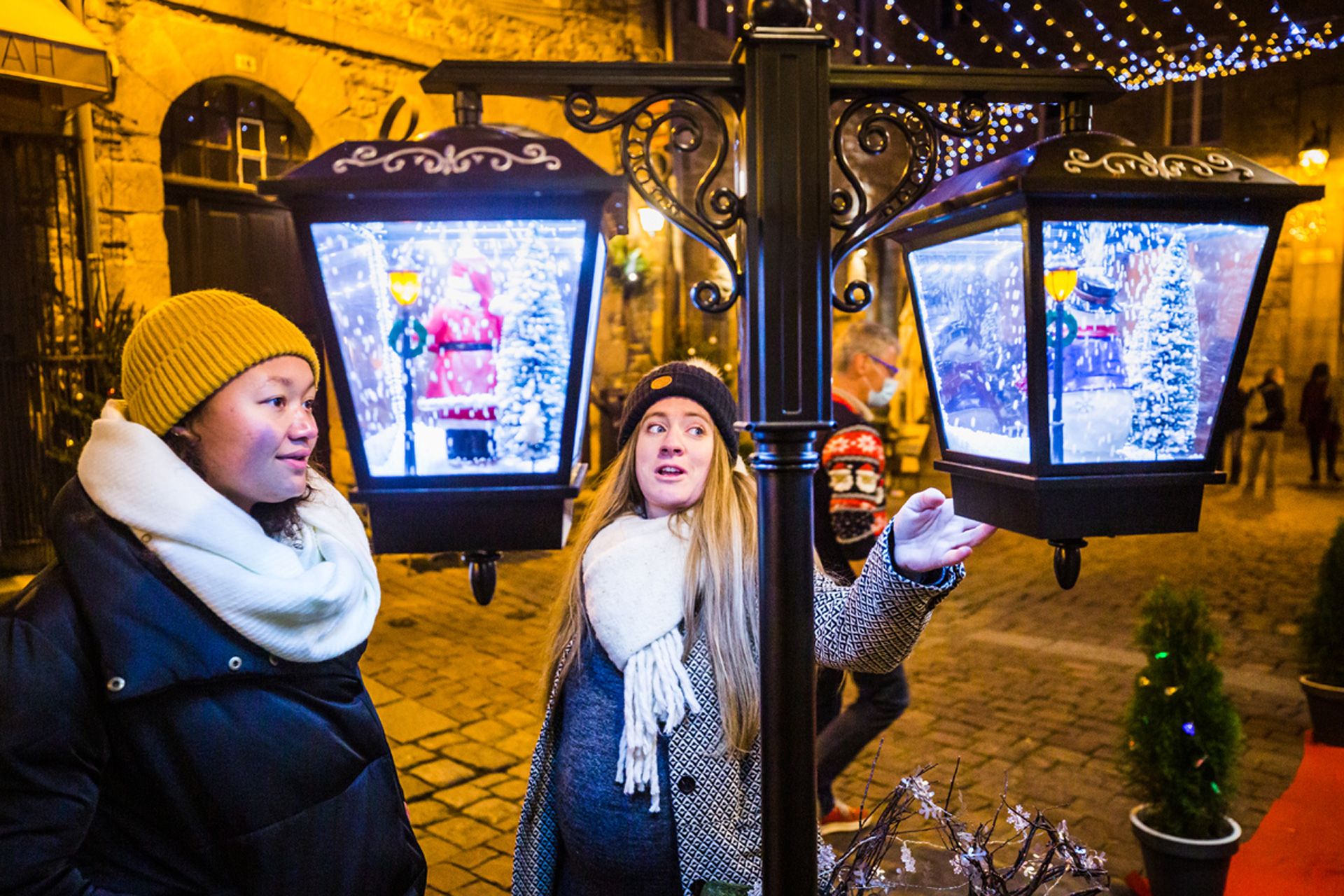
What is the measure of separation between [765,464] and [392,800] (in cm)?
106

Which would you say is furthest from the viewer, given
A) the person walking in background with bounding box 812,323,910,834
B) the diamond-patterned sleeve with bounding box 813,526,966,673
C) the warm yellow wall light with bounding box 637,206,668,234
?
Answer: the warm yellow wall light with bounding box 637,206,668,234

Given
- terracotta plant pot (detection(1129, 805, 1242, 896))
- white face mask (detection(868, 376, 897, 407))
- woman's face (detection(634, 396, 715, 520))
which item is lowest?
terracotta plant pot (detection(1129, 805, 1242, 896))

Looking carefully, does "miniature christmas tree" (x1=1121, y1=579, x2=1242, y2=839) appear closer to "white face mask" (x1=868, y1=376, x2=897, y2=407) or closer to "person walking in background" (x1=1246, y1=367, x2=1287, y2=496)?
"white face mask" (x1=868, y1=376, x2=897, y2=407)

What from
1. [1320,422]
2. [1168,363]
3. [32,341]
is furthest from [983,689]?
[1320,422]

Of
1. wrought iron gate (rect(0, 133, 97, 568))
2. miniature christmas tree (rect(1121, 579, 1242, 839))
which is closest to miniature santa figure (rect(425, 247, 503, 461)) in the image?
miniature christmas tree (rect(1121, 579, 1242, 839))

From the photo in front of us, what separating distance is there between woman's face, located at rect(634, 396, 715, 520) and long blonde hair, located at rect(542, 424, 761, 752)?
0.10ft

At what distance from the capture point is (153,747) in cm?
141

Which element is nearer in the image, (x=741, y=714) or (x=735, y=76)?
(x=735, y=76)

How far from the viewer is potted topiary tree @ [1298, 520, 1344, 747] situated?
4027 millimetres

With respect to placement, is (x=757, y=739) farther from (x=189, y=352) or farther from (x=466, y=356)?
(x=189, y=352)

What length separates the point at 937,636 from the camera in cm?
626

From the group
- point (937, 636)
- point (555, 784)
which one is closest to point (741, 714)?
point (555, 784)

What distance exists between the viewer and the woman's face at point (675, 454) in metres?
2.04

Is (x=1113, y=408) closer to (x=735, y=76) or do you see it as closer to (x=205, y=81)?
(x=735, y=76)
